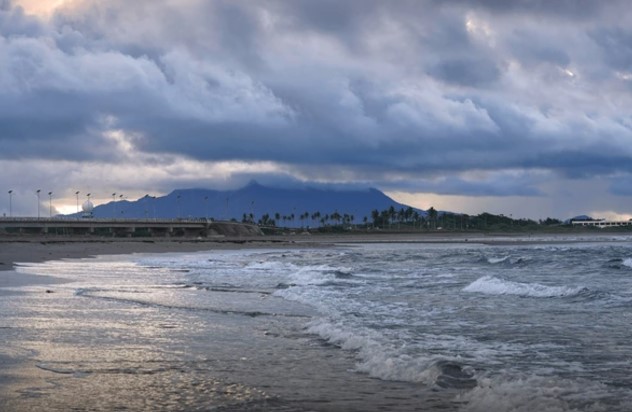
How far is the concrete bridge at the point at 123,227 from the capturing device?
447 feet

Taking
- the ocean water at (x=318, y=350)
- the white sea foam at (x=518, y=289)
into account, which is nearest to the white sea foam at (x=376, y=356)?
the ocean water at (x=318, y=350)

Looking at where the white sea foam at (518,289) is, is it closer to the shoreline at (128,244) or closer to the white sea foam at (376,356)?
the white sea foam at (376,356)

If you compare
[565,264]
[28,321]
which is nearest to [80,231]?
[565,264]

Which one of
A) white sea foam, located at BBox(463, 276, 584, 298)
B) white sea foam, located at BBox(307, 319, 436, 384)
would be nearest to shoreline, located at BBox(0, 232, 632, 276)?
white sea foam, located at BBox(463, 276, 584, 298)

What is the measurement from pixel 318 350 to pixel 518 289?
13.6 m

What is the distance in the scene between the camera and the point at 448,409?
26.9 ft

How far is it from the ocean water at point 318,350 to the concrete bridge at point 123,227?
392 ft

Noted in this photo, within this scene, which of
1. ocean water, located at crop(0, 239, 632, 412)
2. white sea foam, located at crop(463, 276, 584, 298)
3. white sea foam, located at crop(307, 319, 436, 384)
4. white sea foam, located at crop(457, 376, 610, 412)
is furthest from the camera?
white sea foam, located at crop(463, 276, 584, 298)

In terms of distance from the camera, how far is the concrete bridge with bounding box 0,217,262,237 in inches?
5359

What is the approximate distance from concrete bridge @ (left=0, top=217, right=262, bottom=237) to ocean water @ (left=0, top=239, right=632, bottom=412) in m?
119

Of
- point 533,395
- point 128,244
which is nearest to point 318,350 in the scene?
point 533,395

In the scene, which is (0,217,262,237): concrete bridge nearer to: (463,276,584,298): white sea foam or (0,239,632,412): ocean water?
(0,239,632,412): ocean water

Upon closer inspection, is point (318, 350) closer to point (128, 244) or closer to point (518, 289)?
point (518, 289)

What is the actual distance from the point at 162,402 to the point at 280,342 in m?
4.98
